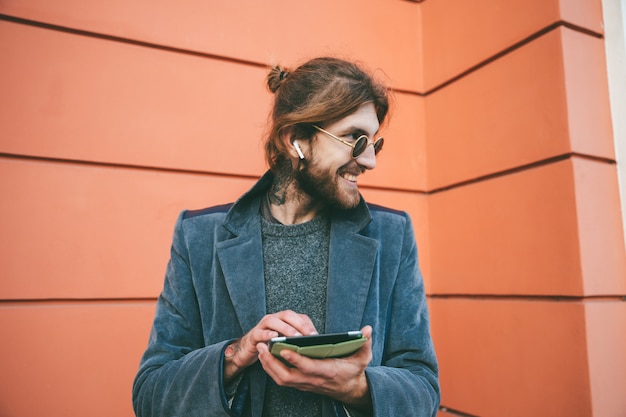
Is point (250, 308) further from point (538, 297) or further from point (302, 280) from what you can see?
point (538, 297)

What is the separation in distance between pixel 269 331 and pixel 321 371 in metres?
0.17

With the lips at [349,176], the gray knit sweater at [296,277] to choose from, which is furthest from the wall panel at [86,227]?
the lips at [349,176]

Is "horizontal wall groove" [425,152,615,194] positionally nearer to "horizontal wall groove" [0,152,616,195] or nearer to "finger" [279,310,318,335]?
"horizontal wall groove" [0,152,616,195]

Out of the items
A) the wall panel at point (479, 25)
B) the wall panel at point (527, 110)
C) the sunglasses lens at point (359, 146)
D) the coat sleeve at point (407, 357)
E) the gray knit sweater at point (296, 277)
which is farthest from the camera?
the wall panel at point (479, 25)

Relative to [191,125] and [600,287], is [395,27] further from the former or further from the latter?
[600,287]

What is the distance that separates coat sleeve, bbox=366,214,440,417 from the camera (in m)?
1.35

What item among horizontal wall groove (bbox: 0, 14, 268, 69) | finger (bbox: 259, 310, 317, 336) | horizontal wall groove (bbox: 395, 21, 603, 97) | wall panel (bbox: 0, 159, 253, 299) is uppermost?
horizontal wall groove (bbox: 395, 21, 603, 97)

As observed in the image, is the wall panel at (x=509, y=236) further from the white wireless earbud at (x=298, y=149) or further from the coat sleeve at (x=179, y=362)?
the coat sleeve at (x=179, y=362)

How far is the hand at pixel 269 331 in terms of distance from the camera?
120cm

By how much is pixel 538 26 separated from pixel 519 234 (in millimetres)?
1065

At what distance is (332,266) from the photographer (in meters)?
1.60

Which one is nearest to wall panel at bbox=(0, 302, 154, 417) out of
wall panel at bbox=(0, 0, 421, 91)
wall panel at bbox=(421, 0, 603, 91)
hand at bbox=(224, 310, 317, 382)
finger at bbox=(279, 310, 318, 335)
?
hand at bbox=(224, 310, 317, 382)

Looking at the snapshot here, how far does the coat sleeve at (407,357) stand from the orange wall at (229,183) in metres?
0.88

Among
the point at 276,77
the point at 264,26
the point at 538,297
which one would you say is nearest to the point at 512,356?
the point at 538,297
